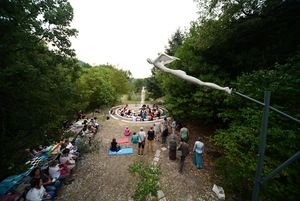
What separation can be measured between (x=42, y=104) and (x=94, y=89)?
20044 mm

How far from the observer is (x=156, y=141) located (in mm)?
13188

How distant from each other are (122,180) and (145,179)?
3.86 ft

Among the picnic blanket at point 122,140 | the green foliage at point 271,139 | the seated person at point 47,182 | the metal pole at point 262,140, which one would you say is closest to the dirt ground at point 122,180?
the seated person at point 47,182

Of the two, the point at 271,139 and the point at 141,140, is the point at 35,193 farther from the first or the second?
the point at 271,139

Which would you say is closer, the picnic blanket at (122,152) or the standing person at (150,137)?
the standing person at (150,137)

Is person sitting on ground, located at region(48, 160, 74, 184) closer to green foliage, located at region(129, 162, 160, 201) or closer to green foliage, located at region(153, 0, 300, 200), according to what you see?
green foliage, located at region(129, 162, 160, 201)

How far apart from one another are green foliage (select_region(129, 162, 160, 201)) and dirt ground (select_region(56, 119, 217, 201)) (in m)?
0.29

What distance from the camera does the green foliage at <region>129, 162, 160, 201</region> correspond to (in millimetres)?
7363

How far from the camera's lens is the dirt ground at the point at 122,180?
7.48m

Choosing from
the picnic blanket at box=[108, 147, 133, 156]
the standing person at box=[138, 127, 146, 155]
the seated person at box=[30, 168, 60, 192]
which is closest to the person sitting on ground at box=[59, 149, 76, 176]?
the seated person at box=[30, 168, 60, 192]

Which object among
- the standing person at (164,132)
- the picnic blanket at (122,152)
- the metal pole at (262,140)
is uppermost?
the metal pole at (262,140)

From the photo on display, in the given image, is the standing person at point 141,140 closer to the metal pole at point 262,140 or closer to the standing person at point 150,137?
the standing person at point 150,137

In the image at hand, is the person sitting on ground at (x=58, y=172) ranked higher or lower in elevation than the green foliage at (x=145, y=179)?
higher

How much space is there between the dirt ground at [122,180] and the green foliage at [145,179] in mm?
294
